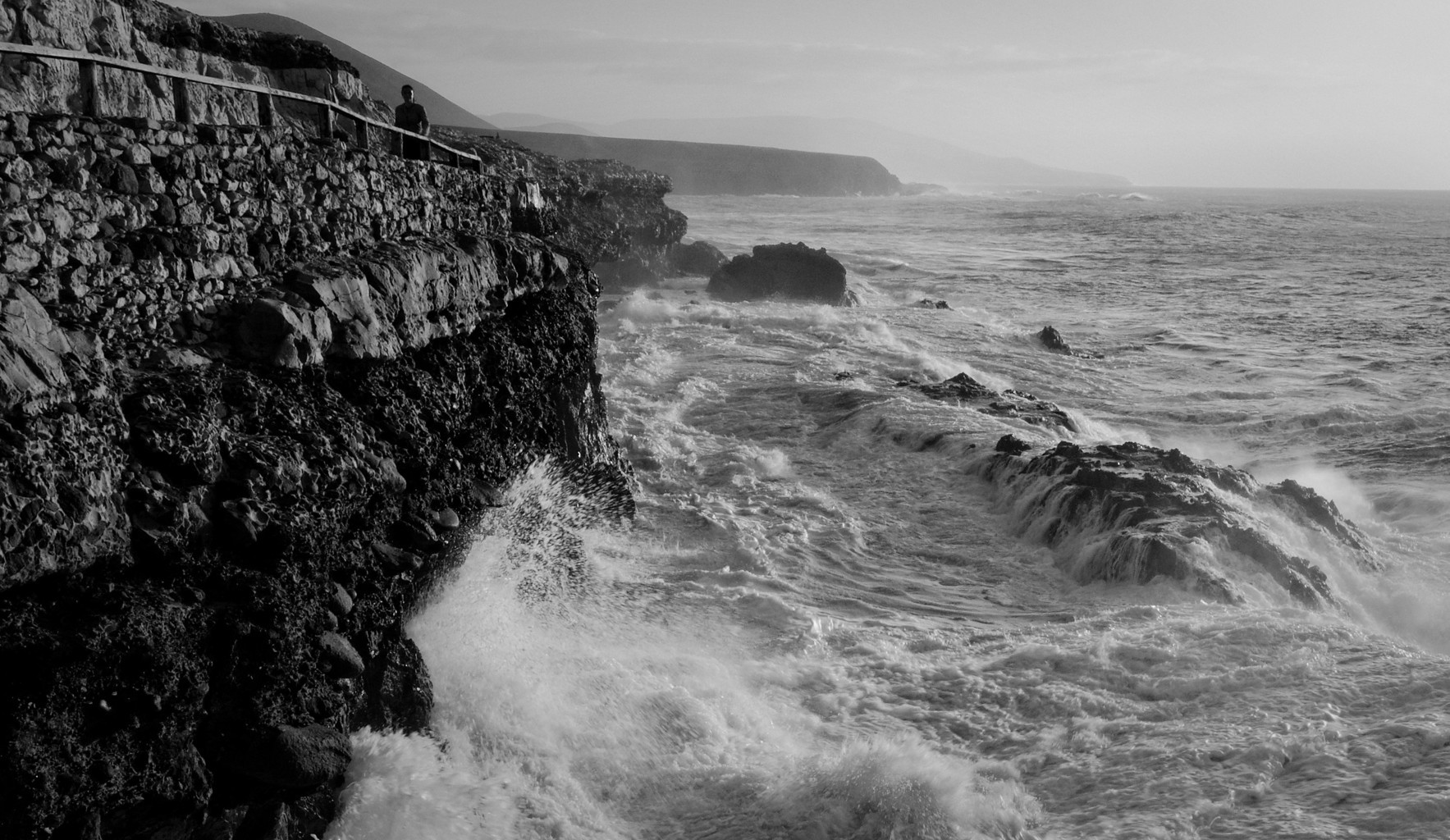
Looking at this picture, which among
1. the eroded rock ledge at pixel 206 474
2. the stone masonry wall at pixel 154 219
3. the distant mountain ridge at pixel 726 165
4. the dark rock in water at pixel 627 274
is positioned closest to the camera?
the eroded rock ledge at pixel 206 474

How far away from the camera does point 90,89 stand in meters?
5.27

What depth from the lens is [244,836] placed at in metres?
4.64

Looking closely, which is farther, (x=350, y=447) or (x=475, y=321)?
(x=475, y=321)

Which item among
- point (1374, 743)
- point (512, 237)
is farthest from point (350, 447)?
point (1374, 743)

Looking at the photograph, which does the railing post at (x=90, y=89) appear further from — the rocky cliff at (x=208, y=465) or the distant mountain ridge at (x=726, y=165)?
the distant mountain ridge at (x=726, y=165)

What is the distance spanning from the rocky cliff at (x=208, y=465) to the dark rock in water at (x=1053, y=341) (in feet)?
58.4

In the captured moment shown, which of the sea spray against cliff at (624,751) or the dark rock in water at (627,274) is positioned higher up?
the sea spray against cliff at (624,751)

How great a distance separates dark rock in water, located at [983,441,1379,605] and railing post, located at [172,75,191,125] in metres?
8.13

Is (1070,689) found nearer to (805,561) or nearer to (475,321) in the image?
(805,561)

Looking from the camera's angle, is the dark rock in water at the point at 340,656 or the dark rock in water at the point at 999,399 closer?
the dark rock in water at the point at 340,656

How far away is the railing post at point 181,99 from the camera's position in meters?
5.77

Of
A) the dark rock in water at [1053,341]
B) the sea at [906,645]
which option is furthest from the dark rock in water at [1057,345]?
the sea at [906,645]

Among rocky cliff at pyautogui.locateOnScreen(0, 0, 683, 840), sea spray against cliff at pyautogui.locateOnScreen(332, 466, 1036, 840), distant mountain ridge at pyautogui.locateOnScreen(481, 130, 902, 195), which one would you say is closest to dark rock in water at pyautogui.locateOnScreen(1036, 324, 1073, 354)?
sea spray against cliff at pyautogui.locateOnScreen(332, 466, 1036, 840)

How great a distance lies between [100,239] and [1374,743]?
7.66 metres
